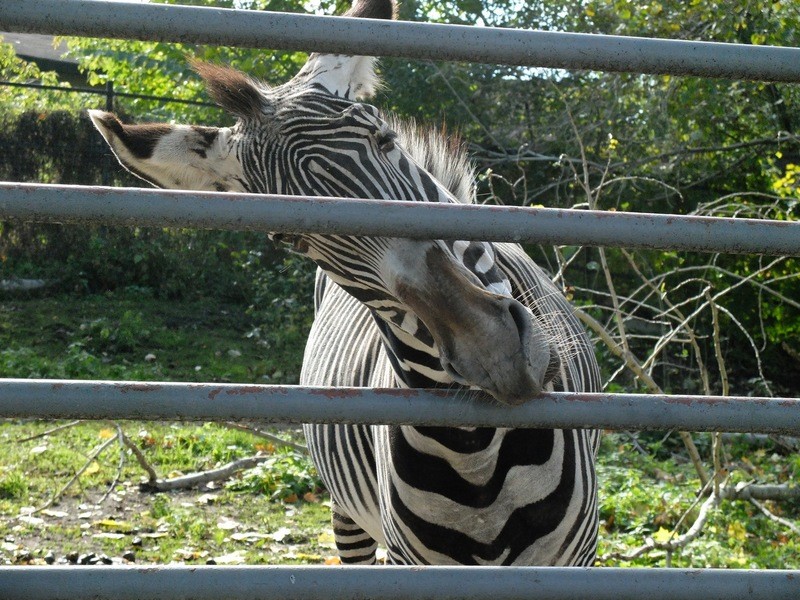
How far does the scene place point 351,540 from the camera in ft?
14.2

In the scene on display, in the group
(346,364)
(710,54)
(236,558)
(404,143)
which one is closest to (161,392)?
(710,54)

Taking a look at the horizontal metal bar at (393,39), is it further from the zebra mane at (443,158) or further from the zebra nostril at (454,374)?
the zebra mane at (443,158)

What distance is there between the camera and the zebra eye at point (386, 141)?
2.09m

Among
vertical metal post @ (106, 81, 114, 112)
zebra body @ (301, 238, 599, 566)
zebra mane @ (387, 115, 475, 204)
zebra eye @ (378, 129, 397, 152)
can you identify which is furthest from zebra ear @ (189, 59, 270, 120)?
vertical metal post @ (106, 81, 114, 112)

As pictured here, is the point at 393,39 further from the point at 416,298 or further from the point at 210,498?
the point at 210,498

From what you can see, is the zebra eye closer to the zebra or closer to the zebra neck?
the zebra

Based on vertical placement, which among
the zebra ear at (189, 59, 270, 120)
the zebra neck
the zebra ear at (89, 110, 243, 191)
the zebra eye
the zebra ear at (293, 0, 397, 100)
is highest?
the zebra ear at (293, 0, 397, 100)

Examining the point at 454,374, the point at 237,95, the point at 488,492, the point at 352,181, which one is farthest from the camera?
the point at 488,492

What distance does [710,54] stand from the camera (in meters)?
1.21

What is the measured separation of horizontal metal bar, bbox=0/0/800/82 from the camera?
1.11 meters

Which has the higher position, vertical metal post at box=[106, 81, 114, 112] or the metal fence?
vertical metal post at box=[106, 81, 114, 112]

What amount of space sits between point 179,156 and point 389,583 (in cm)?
140

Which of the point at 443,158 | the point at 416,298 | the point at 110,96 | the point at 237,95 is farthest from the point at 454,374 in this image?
the point at 110,96

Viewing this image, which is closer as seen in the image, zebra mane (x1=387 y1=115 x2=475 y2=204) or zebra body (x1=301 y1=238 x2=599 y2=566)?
zebra body (x1=301 y1=238 x2=599 y2=566)
